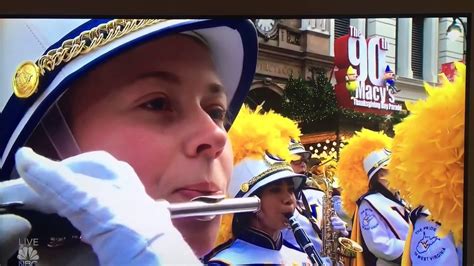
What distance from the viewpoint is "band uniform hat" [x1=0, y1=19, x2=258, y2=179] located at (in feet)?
8.16

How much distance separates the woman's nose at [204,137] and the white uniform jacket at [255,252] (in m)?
0.35

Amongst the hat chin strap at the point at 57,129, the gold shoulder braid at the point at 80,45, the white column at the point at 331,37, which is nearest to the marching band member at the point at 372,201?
the white column at the point at 331,37


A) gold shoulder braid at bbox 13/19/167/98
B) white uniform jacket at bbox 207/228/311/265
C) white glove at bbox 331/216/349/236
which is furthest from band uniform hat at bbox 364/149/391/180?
gold shoulder braid at bbox 13/19/167/98

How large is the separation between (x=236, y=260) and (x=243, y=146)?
17.8 inches

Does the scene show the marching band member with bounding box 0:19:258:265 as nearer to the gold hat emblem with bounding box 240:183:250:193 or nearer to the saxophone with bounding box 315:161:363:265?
the gold hat emblem with bounding box 240:183:250:193

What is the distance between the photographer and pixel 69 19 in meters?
2.53

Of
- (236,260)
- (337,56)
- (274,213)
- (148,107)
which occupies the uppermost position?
(337,56)

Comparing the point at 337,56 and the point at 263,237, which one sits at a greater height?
the point at 337,56

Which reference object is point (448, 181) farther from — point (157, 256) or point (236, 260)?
point (157, 256)

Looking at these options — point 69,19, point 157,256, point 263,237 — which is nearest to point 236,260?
point 263,237

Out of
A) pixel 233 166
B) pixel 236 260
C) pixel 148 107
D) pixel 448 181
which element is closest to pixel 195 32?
pixel 148 107

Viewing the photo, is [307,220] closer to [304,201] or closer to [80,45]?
[304,201]

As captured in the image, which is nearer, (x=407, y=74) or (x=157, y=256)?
(x=157, y=256)

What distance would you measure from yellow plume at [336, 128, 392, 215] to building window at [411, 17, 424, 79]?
0.29m
